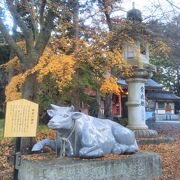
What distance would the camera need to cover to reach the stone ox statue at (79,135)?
564 centimetres

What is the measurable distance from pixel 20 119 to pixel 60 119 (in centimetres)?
70

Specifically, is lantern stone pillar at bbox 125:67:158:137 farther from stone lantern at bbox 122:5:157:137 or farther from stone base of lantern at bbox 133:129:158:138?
stone base of lantern at bbox 133:129:158:138

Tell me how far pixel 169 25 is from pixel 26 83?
6372mm

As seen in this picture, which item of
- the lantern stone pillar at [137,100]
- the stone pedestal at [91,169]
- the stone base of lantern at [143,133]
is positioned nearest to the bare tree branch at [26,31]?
the stone pedestal at [91,169]

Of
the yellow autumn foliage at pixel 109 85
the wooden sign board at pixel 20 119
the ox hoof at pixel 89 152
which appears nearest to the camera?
the wooden sign board at pixel 20 119

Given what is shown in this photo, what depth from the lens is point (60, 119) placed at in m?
5.55

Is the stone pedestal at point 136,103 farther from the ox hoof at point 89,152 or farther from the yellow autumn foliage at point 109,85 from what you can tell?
the ox hoof at point 89,152

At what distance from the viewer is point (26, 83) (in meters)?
8.27

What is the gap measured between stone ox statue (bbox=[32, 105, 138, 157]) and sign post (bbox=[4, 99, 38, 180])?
0.35 meters

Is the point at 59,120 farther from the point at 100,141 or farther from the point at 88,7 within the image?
the point at 88,7

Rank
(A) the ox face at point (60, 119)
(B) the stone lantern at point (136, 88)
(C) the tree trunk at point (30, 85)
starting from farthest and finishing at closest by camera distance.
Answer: (B) the stone lantern at point (136, 88) → (C) the tree trunk at point (30, 85) → (A) the ox face at point (60, 119)

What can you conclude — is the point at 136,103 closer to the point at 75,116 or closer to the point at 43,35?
the point at 43,35

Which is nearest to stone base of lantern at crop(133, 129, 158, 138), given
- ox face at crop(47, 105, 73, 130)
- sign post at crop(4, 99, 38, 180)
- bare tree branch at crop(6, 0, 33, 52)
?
A: bare tree branch at crop(6, 0, 33, 52)

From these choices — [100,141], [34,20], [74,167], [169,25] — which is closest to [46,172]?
[74,167]
